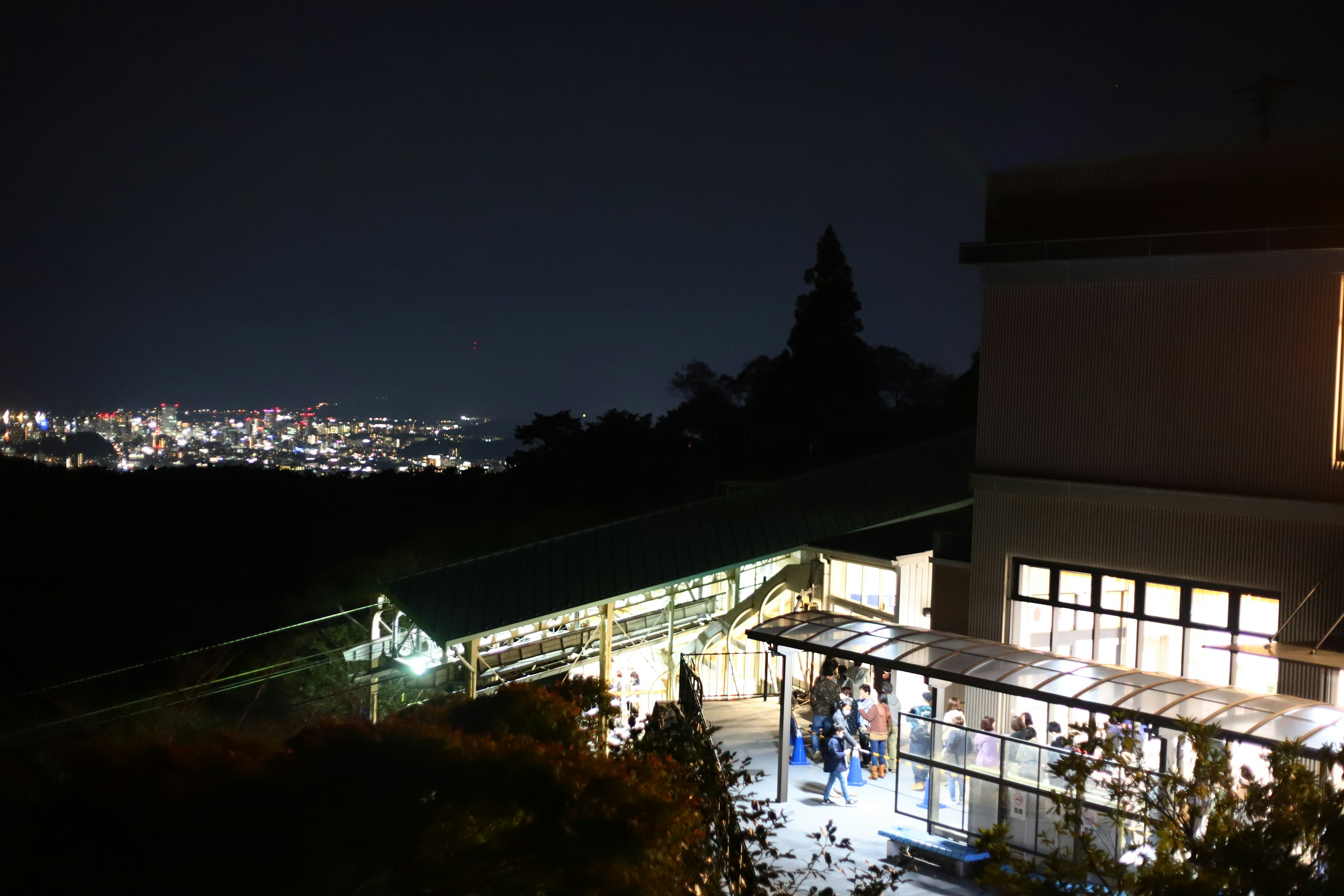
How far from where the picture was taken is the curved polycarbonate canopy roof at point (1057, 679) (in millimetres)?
10492

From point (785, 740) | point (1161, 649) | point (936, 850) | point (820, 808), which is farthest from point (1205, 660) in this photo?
point (785, 740)

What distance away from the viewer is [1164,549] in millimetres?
13789

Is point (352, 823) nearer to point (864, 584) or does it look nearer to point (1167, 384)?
point (1167, 384)

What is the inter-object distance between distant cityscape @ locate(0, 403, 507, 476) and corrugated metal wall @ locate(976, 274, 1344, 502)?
47102mm

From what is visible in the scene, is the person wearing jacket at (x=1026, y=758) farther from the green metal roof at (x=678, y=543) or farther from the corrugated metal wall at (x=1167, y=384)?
the green metal roof at (x=678, y=543)

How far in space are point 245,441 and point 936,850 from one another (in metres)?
82.3

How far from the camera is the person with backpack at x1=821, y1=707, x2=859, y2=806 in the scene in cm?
1380

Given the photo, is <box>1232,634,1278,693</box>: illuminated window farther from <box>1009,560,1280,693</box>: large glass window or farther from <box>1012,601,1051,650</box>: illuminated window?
<box>1012,601,1051,650</box>: illuminated window

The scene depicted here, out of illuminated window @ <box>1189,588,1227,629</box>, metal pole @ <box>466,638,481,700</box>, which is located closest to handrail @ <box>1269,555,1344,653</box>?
illuminated window @ <box>1189,588,1227,629</box>

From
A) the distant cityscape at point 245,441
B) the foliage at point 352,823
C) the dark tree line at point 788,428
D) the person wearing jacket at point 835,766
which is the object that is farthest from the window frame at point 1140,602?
the distant cityscape at point 245,441

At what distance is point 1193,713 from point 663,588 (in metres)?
12.4

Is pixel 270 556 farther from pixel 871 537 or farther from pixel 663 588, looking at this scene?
pixel 871 537

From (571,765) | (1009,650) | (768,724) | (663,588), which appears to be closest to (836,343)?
(663,588)

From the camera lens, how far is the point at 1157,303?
13820 mm
